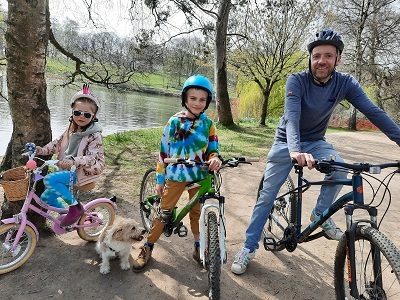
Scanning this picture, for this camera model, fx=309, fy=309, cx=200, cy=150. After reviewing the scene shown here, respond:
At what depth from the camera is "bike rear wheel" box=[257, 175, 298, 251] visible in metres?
3.01

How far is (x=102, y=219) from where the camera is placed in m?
3.37

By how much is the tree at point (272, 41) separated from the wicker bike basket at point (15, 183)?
13874 millimetres

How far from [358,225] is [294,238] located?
35.4 inches

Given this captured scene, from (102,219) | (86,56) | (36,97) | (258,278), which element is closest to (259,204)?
(258,278)

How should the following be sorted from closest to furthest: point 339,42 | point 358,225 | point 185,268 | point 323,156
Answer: point 358,225 < point 339,42 < point 323,156 < point 185,268

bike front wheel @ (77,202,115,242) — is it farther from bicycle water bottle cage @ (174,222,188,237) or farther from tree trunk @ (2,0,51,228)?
bicycle water bottle cage @ (174,222,188,237)

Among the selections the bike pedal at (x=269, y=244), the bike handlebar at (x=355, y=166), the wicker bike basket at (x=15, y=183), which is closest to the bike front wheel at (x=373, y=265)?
the bike handlebar at (x=355, y=166)

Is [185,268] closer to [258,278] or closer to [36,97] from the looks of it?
[258,278]

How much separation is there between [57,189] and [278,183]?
201 centimetres

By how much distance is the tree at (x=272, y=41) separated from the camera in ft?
48.6

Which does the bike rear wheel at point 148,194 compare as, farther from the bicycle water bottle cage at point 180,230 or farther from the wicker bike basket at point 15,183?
the wicker bike basket at point 15,183

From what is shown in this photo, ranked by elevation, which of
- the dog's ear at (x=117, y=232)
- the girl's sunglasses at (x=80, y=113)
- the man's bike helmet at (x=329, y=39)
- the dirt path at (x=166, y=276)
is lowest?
the dirt path at (x=166, y=276)

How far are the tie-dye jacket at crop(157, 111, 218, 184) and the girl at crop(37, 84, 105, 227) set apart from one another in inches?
26.9

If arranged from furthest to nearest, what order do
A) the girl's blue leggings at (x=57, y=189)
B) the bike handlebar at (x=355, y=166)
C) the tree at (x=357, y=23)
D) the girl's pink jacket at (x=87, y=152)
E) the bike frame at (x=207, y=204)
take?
the tree at (x=357, y=23)
the girl's pink jacket at (x=87, y=152)
the girl's blue leggings at (x=57, y=189)
the bike frame at (x=207, y=204)
the bike handlebar at (x=355, y=166)
